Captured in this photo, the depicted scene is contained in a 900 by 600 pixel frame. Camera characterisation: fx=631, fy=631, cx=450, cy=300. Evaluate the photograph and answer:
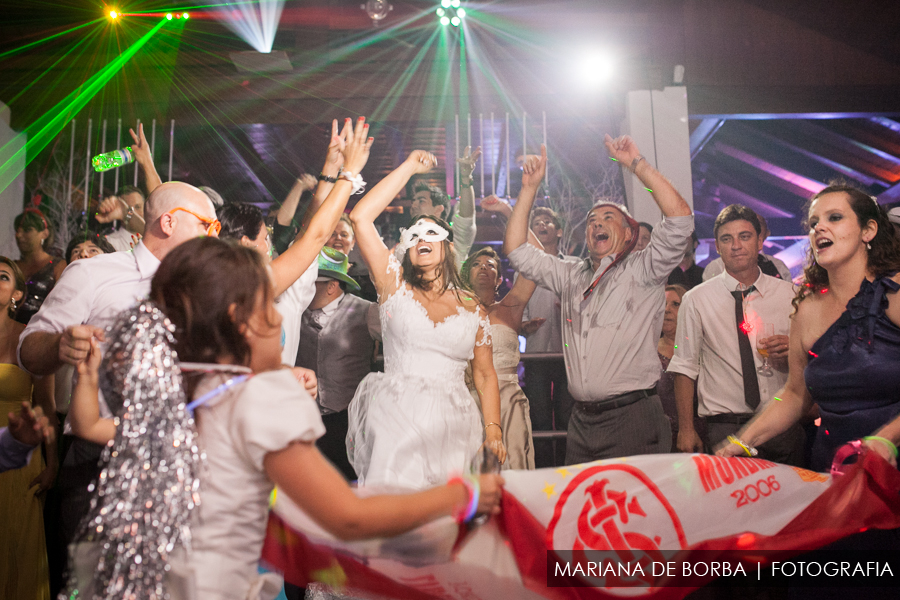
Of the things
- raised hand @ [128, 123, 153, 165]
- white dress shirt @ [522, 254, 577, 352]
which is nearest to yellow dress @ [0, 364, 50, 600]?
raised hand @ [128, 123, 153, 165]

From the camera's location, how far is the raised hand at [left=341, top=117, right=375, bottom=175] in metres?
2.82

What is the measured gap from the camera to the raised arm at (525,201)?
12.3ft

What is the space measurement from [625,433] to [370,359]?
167 cm

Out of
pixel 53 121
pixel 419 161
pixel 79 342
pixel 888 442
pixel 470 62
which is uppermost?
pixel 470 62

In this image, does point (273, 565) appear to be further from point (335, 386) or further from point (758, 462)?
point (335, 386)

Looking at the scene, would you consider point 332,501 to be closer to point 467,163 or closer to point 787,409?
point 787,409

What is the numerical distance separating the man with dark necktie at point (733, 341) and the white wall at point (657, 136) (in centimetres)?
223

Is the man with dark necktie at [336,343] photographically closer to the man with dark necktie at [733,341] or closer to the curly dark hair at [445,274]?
the curly dark hair at [445,274]

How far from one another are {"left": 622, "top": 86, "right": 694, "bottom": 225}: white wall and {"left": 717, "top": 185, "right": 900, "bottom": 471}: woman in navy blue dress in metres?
3.11

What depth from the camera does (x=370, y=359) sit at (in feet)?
13.5

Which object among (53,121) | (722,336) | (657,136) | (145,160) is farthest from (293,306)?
(53,121)

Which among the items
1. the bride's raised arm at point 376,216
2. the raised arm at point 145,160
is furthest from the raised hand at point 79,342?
the raised arm at point 145,160

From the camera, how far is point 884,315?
2.51 meters

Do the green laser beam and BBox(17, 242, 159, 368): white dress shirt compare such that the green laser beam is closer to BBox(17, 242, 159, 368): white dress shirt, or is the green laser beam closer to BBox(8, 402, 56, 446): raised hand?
BBox(17, 242, 159, 368): white dress shirt
